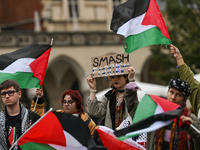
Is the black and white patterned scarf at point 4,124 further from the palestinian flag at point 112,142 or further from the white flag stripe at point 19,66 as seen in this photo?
the white flag stripe at point 19,66

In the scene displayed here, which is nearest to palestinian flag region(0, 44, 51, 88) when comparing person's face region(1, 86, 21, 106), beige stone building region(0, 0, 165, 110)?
person's face region(1, 86, 21, 106)

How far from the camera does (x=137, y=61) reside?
23781 mm

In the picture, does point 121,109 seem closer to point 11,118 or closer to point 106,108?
point 106,108

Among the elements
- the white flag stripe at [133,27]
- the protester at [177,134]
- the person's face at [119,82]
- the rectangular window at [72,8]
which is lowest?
the protester at [177,134]

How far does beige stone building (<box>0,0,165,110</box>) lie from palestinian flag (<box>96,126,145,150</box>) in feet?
54.2

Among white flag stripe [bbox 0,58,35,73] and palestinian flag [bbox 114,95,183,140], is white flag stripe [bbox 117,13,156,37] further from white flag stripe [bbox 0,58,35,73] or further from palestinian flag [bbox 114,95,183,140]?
palestinian flag [bbox 114,95,183,140]

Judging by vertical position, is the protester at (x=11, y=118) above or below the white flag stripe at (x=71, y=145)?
above

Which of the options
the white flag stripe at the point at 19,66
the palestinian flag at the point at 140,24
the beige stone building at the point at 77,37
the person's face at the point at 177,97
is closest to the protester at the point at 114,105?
the palestinian flag at the point at 140,24

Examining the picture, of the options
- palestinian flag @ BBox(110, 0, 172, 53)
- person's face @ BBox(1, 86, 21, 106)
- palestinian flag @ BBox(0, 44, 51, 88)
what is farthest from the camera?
palestinian flag @ BBox(0, 44, 51, 88)

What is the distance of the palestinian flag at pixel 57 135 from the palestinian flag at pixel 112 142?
0.18 metres

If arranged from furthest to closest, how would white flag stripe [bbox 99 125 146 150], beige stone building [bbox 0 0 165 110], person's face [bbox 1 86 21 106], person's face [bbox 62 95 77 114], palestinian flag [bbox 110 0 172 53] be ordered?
beige stone building [bbox 0 0 165 110], palestinian flag [bbox 110 0 172 53], person's face [bbox 62 95 77 114], person's face [bbox 1 86 21 106], white flag stripe [bbox 99 125 146 150]

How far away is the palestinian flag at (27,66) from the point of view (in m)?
5.64

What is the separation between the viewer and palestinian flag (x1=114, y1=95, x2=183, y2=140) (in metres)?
3.50

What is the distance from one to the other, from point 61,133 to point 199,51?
11531 millimetres
